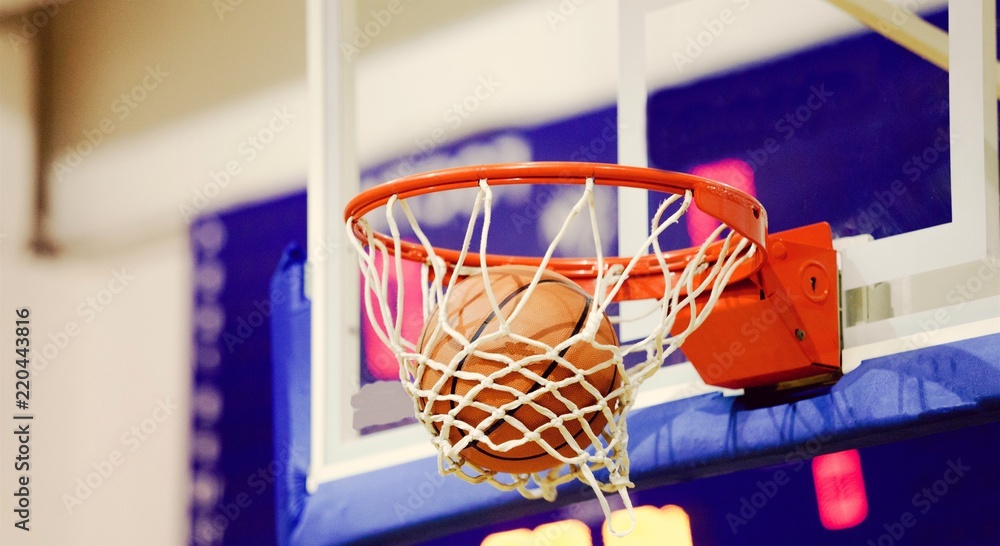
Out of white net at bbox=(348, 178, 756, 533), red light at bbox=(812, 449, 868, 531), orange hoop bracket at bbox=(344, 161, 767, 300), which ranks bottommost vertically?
red light at bbox=(812, 449, 868, 531)

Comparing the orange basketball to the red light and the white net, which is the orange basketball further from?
the red light

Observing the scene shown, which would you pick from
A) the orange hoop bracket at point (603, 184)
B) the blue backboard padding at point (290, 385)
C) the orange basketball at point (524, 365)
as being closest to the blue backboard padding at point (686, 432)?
the blue backboard padding at point (290, 385)

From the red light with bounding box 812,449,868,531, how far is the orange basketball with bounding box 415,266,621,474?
0.46m

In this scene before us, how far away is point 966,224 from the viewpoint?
4.59 ft

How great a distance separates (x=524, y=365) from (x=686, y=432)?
1.75 ft

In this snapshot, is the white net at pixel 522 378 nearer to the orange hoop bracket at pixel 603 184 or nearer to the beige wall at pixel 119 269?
the orange hoop bracket at pixel 603 184

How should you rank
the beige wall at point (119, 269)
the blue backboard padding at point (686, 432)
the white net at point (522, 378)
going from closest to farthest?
the white net at point (522, 378) → the blue backboard padding at point (686, 432) → the beige wall at point (119, 269)

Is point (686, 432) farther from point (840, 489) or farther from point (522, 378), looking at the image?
point (522, 378)

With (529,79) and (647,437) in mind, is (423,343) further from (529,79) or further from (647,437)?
(529,79)

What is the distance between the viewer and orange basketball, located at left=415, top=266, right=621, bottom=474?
1187mm

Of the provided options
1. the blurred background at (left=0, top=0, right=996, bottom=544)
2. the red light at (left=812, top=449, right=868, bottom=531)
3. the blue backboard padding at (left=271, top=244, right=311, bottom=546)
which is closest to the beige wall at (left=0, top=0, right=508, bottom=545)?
the blurred background at (left=0, top=0, right=996, bottom=544)

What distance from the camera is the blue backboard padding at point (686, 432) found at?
1363 millimetres

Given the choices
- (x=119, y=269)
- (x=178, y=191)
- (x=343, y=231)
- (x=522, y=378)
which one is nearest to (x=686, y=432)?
(x=522, y=378)

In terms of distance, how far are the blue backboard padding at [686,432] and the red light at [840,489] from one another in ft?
0.13
